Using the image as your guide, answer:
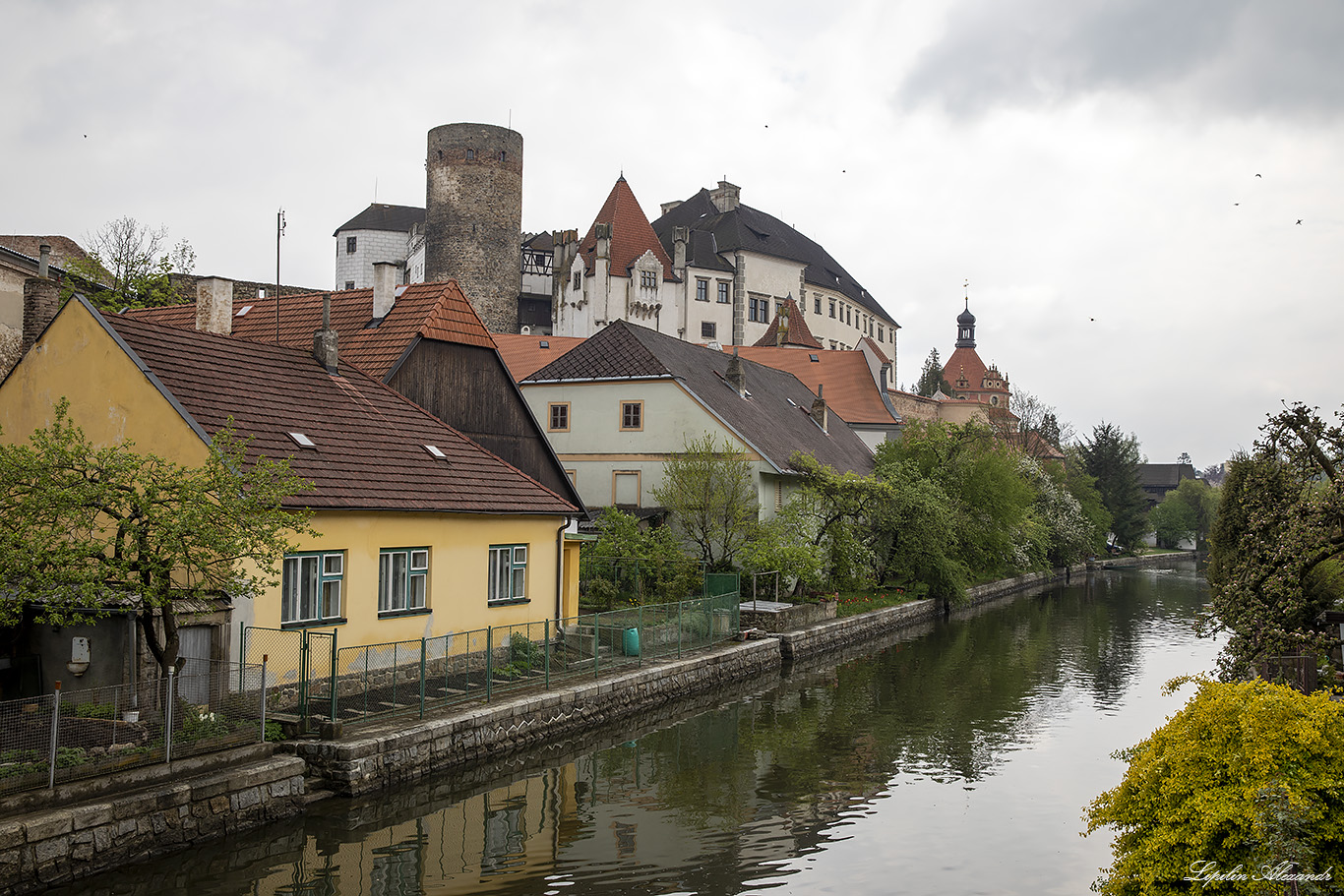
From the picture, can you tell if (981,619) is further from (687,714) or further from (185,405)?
(185,405)

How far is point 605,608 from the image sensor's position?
2664cm

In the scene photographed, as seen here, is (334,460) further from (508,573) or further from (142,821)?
(142,821)

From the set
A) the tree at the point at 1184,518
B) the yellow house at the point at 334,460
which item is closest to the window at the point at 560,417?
the yellow house at the point at 334,460

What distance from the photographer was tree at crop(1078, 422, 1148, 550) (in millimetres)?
79750

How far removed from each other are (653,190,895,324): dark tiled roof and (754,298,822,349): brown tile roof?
637cm

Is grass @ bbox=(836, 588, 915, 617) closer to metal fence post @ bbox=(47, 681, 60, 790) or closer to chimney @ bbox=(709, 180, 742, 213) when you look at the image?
metal fence post @ bbox=(47, 681, 60, 790)

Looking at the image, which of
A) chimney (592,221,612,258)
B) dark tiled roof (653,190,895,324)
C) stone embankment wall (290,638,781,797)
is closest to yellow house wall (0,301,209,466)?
stone embankment wall (290,638,781,797)

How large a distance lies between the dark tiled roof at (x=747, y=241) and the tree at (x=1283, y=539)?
197ft

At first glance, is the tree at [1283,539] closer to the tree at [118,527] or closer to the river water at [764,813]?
the river water at [764,813]

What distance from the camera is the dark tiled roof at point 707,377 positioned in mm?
34531

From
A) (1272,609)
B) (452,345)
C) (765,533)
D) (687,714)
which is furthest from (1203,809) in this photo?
(765,533)

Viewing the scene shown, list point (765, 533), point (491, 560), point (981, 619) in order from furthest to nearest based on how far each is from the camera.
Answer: point (981, 619), point (765, 533), point (491, 560)

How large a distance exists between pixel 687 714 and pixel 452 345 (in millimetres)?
9901

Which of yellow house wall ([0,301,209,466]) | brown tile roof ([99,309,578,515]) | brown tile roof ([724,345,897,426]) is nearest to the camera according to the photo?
yellow house wall ([0,301,209,466])
